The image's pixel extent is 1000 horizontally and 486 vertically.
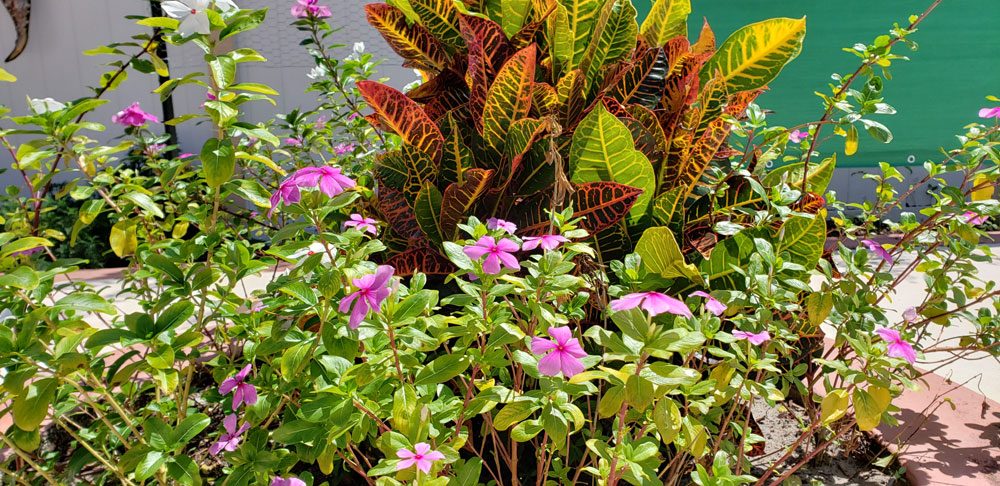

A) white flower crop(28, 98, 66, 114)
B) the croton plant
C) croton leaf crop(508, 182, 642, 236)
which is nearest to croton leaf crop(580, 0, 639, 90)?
the croton plant

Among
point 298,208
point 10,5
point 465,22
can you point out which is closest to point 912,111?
point 465,22

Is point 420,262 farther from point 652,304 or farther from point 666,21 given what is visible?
point 666,21

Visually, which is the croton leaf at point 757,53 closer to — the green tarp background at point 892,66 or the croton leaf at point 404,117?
the croton leaf at point 404,117

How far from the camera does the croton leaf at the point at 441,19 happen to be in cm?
131

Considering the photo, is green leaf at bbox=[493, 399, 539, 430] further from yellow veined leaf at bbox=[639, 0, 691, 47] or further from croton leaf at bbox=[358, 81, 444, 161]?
yellow veined leaf at bbox=[639, 0, 691, 47]

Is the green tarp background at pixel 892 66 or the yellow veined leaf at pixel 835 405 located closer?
the yellow veined leaf at pixel 835 405

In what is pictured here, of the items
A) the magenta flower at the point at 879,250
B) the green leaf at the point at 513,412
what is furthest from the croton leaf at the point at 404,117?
the magenta flower at the point at 879,250

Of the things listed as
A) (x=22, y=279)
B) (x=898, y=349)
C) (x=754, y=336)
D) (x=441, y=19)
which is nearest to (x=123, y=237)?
(x=22, y=279)

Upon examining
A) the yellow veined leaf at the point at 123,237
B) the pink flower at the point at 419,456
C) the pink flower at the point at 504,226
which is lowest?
the pink flower at the point at 419,456

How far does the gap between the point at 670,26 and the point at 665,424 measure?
1026 mm

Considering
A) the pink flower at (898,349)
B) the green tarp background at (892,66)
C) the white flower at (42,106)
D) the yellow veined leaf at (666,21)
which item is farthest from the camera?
the green tarp background at (892,66)

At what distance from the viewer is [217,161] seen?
2.78 ft

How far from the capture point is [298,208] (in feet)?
2.56

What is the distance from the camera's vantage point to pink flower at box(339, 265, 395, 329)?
671 mm
